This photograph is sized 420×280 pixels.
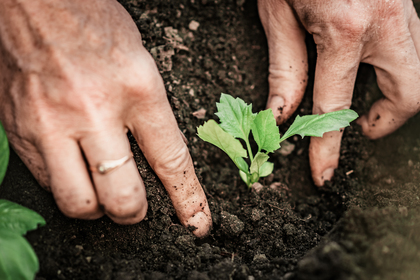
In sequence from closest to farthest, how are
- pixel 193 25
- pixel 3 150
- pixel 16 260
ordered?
pixel 16 260, pixel 3 150, pixel 193 25

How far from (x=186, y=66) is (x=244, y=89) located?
1.36 feet

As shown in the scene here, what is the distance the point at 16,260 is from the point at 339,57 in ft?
5.19

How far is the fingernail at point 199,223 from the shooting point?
1279 millimetres

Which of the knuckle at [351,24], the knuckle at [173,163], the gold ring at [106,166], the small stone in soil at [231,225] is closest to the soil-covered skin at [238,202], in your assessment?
the small stone in soil at [231,225]

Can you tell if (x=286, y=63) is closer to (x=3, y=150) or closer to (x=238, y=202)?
(x=238, y=202)

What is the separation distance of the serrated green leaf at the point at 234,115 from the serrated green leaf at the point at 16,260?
0.86 meters

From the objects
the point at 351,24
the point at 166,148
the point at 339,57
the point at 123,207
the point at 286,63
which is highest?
the point at 351,24

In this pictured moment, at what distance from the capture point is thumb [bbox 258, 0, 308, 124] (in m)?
1.62

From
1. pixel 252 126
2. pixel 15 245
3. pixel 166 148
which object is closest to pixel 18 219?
pixel 15 245

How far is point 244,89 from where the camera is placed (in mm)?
1803

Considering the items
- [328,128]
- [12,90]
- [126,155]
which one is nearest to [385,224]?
[328,128]

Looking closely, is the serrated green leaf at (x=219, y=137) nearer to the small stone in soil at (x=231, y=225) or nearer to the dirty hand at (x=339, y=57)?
the small stone in soil at (x=231, y=225)

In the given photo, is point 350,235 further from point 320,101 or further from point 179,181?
point 320,101

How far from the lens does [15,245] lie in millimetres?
825
